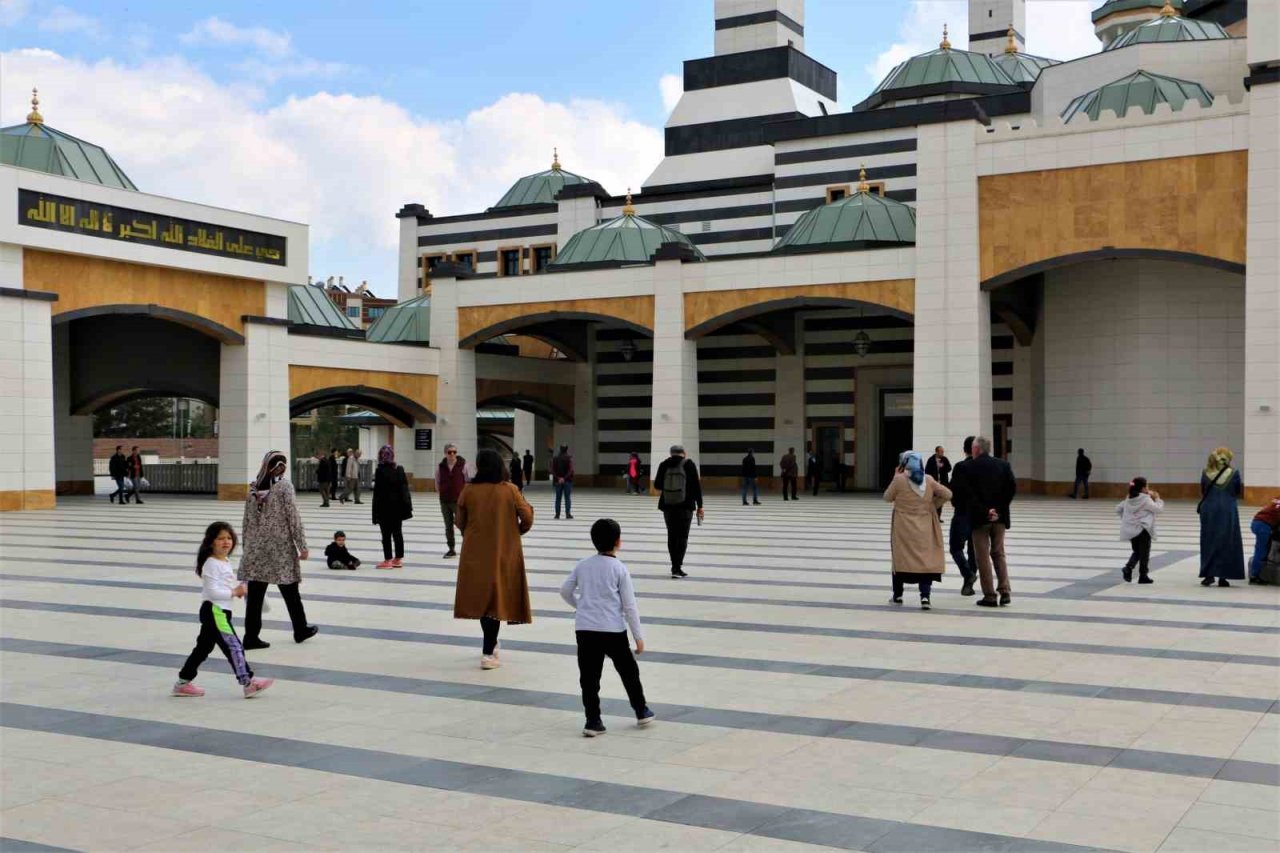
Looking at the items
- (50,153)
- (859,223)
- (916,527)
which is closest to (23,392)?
(50,153)

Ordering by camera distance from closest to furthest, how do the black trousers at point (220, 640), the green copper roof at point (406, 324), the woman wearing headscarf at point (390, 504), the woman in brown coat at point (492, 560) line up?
the black trousers at point (220, 640), the woman in brown coat at point (492, 560), the woman wearing headscarf at point (390, 504), the green copper roof at point (406, 324)

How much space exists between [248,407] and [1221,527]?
961 inches

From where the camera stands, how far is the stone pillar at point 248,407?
31.9 meters

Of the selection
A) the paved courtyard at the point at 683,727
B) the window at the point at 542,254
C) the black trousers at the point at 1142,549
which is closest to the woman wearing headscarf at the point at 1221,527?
the paved courtyard at the point at 683,727

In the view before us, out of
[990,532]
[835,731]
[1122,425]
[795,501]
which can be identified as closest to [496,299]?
[795,501]

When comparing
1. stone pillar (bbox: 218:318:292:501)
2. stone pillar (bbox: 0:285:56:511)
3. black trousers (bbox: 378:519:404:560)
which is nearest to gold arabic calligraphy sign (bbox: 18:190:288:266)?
stone pillar (bbox: 0:285:56:511)

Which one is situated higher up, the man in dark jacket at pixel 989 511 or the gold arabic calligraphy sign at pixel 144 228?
the gold arabic calligraphy sign at pixel 144 228

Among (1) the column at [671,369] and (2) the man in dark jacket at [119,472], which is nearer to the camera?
(2) the man in dark jacket at [119,472]

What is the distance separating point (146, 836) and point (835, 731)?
11.3 feet

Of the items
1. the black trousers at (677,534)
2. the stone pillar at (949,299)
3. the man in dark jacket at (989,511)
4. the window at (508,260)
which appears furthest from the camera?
the window at (508,260)

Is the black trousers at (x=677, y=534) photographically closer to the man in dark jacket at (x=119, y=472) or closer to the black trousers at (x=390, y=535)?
the black trousers at (x=390, y=535)

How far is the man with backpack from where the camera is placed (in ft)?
46.6

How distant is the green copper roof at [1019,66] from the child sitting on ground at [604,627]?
42.0 m

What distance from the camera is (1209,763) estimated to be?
6152mm
